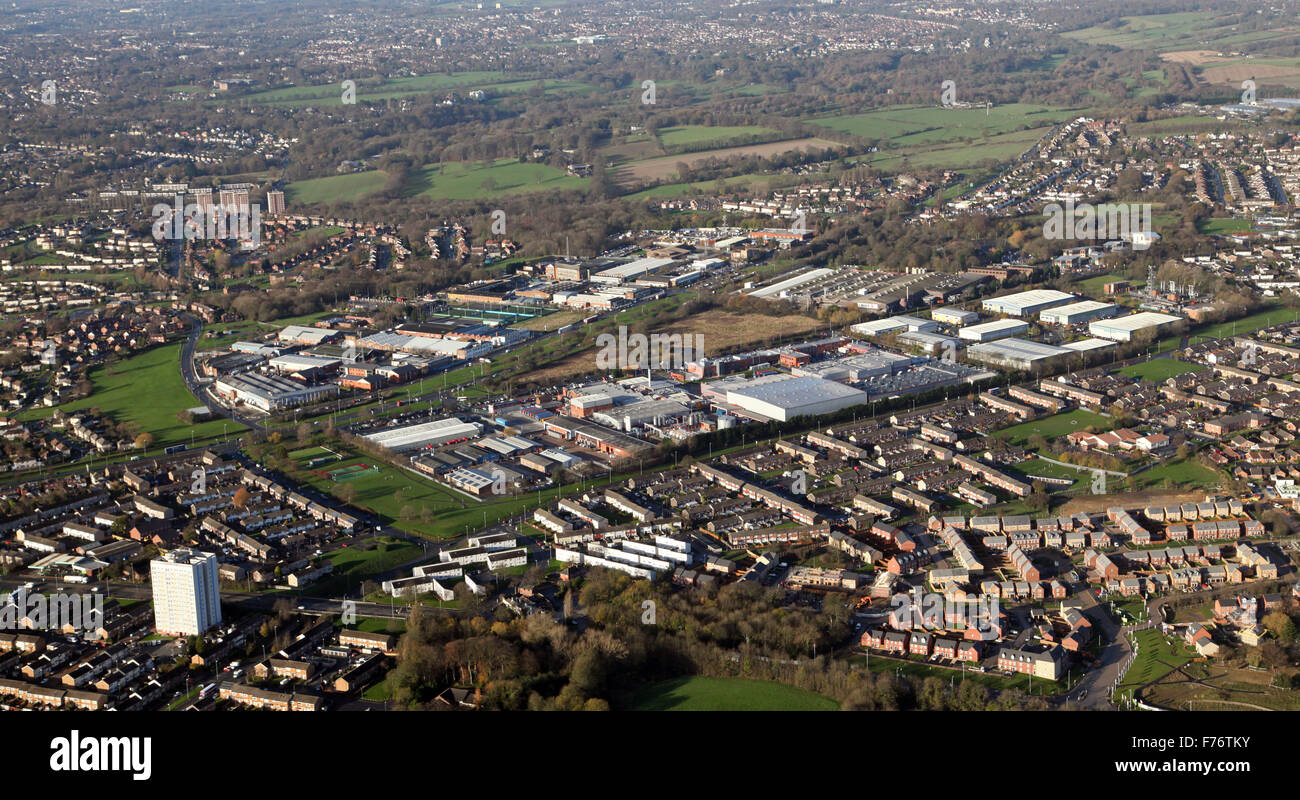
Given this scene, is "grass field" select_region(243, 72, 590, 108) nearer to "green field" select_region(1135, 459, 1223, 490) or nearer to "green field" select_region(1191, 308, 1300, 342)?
"green field" select_region(1191, 308, 1300, 342)

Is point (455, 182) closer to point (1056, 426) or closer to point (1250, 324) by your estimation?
point (1250, 324)

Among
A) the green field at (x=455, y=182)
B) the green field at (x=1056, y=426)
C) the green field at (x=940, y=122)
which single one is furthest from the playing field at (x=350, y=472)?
the green field at (x=940, y=122)

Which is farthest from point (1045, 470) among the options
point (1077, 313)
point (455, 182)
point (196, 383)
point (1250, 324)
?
point (455, 182)

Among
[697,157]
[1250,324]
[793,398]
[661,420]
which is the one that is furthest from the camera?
[697,157]

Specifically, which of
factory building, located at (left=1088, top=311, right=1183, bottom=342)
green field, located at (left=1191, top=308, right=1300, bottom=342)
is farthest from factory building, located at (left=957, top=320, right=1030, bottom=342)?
green field, located at (left=1191, top=308, right=1300, bottom=342)

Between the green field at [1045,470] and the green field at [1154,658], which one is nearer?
the green field at [1154,658]

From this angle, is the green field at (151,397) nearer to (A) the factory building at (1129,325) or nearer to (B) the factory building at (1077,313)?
(B) the factory building at (1077,313)

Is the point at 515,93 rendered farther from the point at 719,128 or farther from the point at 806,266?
the point at 806,266
